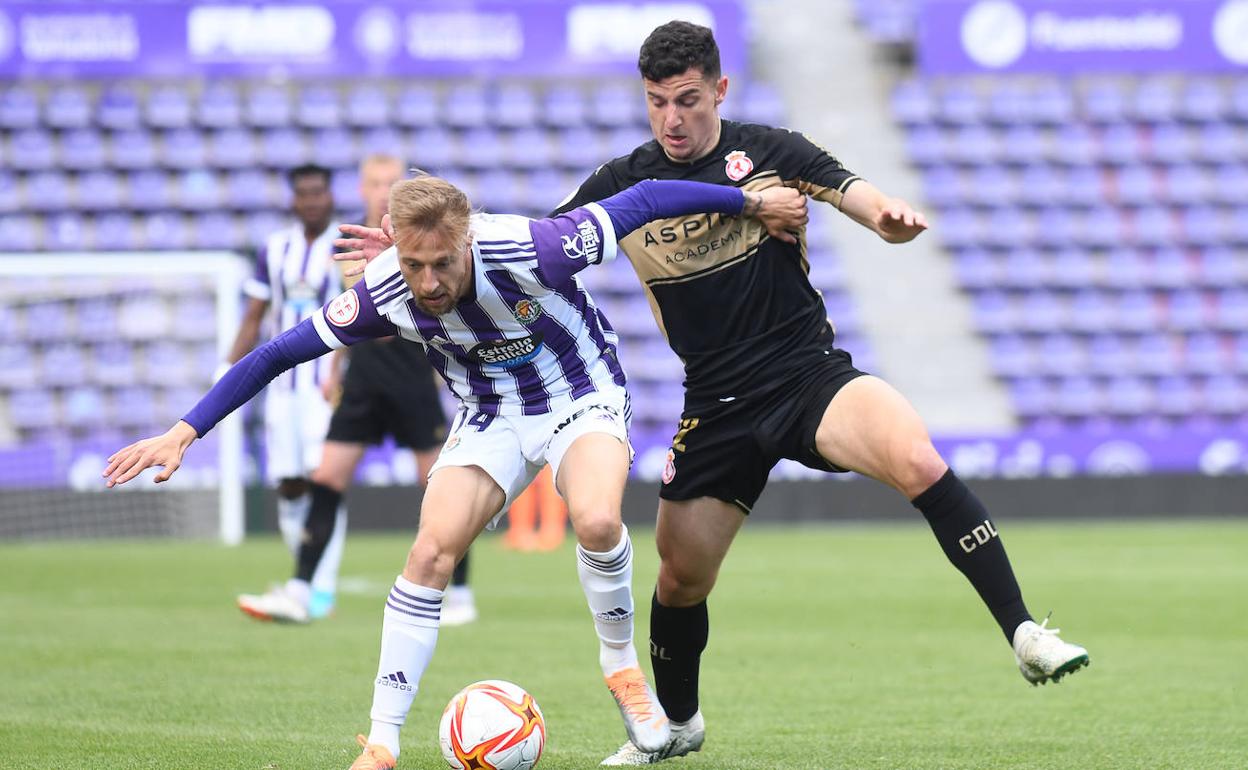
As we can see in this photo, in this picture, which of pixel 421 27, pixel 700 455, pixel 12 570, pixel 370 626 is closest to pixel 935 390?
pixel 421 27

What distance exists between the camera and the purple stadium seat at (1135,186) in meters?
22.2

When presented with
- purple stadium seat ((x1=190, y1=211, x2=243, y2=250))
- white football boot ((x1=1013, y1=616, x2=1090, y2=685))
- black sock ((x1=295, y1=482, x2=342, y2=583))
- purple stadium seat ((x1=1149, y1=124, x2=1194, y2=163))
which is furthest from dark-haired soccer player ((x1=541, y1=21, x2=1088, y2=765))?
purple stadium seat ((x1=1149, y1=124, x2=1194, y2=163))

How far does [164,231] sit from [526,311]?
52.7 feet

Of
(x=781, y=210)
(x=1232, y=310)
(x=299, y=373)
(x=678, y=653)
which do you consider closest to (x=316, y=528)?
(x=299, y=373)

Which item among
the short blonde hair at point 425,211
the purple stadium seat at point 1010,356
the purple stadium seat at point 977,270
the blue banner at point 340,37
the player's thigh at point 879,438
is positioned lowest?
the purple stadium seat at point 1010,356

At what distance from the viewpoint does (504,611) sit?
Result: 9.54 m

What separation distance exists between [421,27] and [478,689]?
57.0 feet

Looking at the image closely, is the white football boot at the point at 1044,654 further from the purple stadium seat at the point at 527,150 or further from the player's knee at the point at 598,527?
the purple stadium seat at the point at 527,150

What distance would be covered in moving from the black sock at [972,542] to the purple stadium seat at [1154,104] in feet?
64.1

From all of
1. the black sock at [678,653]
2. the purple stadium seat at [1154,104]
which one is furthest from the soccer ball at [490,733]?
the purple stadium seat at [1154,104]

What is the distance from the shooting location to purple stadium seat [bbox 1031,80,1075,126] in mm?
22500

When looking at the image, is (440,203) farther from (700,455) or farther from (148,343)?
(148,343)

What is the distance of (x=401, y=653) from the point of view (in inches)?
178

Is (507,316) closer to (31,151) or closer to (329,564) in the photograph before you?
(329,564)
